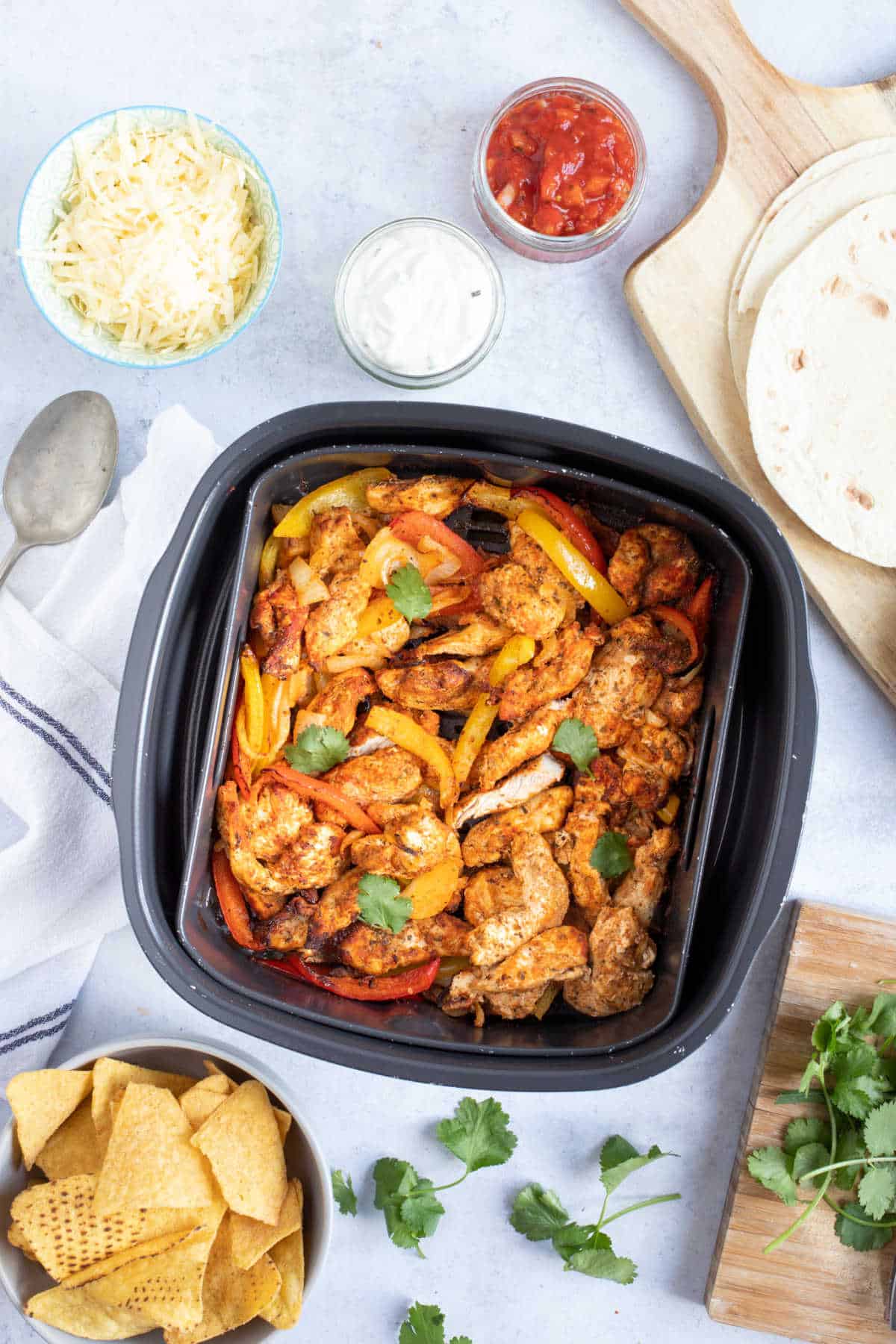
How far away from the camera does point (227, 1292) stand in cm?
231

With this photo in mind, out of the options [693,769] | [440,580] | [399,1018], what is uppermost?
[440,580]

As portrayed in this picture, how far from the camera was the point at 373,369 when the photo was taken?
237 centimetres

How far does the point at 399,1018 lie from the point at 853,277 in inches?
76.0

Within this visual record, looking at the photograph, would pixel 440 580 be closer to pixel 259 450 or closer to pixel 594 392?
pixel 259 450

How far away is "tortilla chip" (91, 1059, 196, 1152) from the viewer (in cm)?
228

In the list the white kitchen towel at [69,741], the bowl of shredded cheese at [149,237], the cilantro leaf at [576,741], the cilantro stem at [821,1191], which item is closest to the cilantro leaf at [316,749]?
the cilantro leaf at [576,741]

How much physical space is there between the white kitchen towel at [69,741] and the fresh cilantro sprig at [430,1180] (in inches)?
34.6

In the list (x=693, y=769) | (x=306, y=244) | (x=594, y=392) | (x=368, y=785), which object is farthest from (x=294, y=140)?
(x=693, y=769)

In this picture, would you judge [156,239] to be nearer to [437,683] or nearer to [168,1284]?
[437,683]

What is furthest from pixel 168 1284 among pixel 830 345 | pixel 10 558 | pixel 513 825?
pixel 830 345

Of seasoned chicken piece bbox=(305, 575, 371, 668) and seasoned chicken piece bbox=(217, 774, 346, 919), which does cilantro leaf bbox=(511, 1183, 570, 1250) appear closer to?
seasoned chicken piece bbox=(217, 774, 346, 919)

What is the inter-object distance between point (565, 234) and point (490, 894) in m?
1.46

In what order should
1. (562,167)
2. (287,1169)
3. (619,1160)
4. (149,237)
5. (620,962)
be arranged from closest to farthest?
1. (620,962)
2. (149,237)
3. (562,167)
4. (287,1169)
5. (619,1160)

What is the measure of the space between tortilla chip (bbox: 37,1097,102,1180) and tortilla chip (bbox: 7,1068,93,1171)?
0.14 ft
